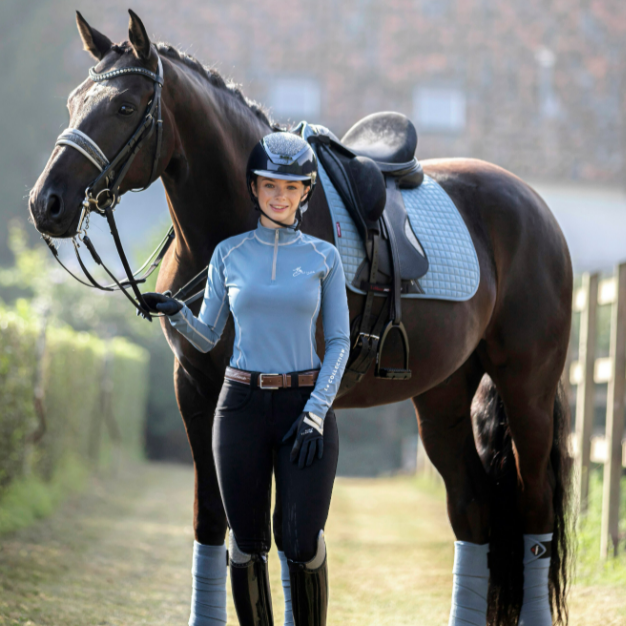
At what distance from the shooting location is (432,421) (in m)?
3.85

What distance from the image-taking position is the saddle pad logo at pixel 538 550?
3602 millimetres

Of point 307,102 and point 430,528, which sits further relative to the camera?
point 307,102

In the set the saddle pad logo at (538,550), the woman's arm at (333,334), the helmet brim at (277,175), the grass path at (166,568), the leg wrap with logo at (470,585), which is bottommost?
the grass path at (166,568)

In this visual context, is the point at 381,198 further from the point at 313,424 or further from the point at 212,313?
the point at 313,424

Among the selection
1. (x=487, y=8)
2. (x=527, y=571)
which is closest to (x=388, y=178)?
(x=527, y=571)

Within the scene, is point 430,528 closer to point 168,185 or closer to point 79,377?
point 79,377

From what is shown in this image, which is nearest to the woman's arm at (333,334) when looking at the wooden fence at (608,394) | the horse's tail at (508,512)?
the horse's tail at (508,512)

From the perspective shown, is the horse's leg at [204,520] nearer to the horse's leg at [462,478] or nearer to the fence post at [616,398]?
the horse's leg at [462,478]

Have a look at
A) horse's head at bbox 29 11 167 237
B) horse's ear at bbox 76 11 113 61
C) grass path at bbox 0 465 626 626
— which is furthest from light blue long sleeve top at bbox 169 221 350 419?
grass path at bbox 0 465 626 626

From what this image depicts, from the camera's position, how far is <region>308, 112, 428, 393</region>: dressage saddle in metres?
2.99

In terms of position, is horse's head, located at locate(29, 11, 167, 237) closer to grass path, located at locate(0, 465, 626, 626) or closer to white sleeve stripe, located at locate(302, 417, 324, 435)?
white sleeve stripe, located at locate(302, 417, 324, 435)

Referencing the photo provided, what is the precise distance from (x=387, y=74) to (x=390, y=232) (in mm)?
21899

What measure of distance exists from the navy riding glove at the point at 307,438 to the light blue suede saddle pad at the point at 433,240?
77cm

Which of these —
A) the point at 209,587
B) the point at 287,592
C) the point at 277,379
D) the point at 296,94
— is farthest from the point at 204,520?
the point at 296,94
